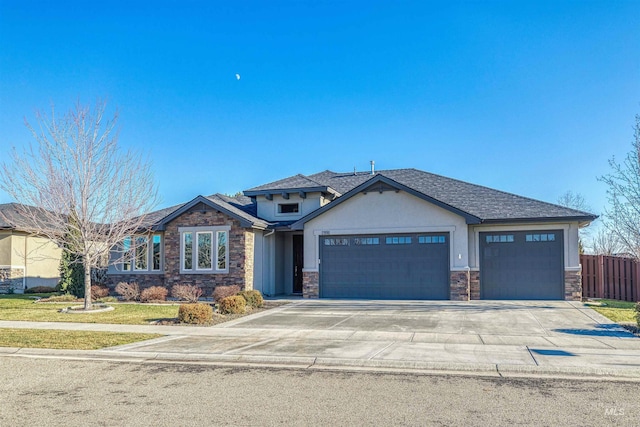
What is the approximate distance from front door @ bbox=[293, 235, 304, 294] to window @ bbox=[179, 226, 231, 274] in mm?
4012

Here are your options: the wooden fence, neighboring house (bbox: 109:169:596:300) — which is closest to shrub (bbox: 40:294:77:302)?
neighboring house (bbox: 109:169:596:300)

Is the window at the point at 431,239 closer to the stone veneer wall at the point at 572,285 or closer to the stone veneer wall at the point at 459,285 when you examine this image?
the stone veneer wall at the point at 459,285

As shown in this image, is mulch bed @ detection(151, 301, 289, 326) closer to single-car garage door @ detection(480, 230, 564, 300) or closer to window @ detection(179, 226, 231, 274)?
window @ detection(179, 226, 231, 274)

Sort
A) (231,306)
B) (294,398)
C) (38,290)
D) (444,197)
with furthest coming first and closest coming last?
(38,290) → (444,197) → (231,306) → (294,398)

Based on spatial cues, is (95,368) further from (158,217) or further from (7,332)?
(158,217)

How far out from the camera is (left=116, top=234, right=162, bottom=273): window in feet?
75.6

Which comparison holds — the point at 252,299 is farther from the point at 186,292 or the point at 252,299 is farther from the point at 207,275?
the point at 207,275

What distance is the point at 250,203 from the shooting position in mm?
27203

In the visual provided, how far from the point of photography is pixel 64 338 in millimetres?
11578

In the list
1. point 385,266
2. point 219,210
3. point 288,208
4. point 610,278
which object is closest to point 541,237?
point 610,278

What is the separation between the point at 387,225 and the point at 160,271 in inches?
412

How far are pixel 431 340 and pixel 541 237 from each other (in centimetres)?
1067

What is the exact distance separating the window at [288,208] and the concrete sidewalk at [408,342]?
26.2 ft

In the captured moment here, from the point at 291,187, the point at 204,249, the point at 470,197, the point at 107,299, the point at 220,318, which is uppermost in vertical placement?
the point at 291,187
